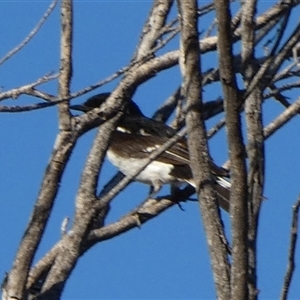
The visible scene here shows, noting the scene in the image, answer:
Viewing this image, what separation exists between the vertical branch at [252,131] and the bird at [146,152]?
10.5ft

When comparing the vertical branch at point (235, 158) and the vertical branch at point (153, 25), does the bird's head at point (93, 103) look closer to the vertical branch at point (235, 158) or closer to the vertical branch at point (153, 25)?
the vertical branch at point (153, 25)

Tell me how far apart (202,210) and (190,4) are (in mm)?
650

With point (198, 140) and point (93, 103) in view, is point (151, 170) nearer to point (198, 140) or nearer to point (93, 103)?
point (93, 103)

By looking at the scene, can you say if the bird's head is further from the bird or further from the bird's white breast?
the bird's white breast

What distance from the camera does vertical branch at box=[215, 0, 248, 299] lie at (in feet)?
8.84

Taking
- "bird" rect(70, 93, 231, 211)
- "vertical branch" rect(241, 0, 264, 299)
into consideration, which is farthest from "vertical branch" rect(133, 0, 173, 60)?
"vertical branch" rect(241, 0, 264, 299)

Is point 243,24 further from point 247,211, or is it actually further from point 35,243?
point 35,243

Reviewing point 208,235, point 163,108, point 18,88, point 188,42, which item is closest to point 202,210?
point 208,235

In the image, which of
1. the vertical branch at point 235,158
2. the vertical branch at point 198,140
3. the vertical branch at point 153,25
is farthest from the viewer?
the vertical branch at point 153,25

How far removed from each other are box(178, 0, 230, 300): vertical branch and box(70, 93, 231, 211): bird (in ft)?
10.7

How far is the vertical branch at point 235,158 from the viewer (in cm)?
270

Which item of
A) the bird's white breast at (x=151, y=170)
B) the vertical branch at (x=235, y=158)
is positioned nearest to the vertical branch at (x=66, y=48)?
the vertical branch at (x=235, y=158)

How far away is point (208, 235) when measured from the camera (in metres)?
3.00

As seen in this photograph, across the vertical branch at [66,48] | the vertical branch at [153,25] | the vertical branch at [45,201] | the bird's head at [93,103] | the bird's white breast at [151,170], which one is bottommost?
the vertical branch at [45,201]
